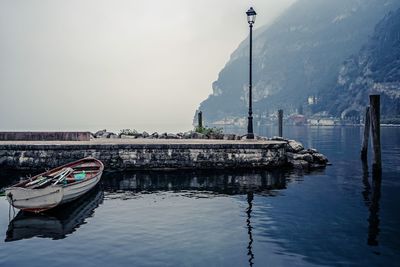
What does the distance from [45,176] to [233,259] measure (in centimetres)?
917

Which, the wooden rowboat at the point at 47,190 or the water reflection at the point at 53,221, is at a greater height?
the wooden rowboat at the point at 47,190

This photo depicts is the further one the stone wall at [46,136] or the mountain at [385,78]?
the mountain at [385,78]

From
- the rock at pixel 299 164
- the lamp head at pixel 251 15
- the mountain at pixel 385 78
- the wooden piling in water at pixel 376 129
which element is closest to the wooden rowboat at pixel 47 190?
the rock at pixel 299 164

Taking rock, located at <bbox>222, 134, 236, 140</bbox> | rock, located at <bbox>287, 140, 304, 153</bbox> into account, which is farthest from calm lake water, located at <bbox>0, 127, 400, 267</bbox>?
rock, located at <bbox>222, 134, 236, 140</bbox>

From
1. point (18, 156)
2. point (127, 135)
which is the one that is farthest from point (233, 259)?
point (127, 135)

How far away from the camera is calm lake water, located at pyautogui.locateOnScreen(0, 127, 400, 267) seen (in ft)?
27.8

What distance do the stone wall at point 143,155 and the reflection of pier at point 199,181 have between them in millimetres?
734

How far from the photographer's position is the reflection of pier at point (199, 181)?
16.2 meters

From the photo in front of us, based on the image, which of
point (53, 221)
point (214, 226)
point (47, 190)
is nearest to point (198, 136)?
point (47, 190)

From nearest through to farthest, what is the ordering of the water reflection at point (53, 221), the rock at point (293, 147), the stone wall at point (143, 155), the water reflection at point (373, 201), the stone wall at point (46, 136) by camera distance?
the water reflection at point (373, 201), the water reflection at point (53, 221), the stone wall at point (143, 155), the rock at point (293, 147), the stone wall at point (46, 136)

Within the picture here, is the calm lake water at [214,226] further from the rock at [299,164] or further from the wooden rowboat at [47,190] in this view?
the rock at [299,164]

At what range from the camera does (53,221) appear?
38.2 ft

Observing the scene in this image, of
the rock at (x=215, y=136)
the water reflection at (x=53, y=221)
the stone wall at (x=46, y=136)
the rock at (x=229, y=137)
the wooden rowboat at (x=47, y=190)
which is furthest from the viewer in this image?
the rock at (x=215, y=136)

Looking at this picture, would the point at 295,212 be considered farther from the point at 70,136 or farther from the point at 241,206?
the point at 70,136
